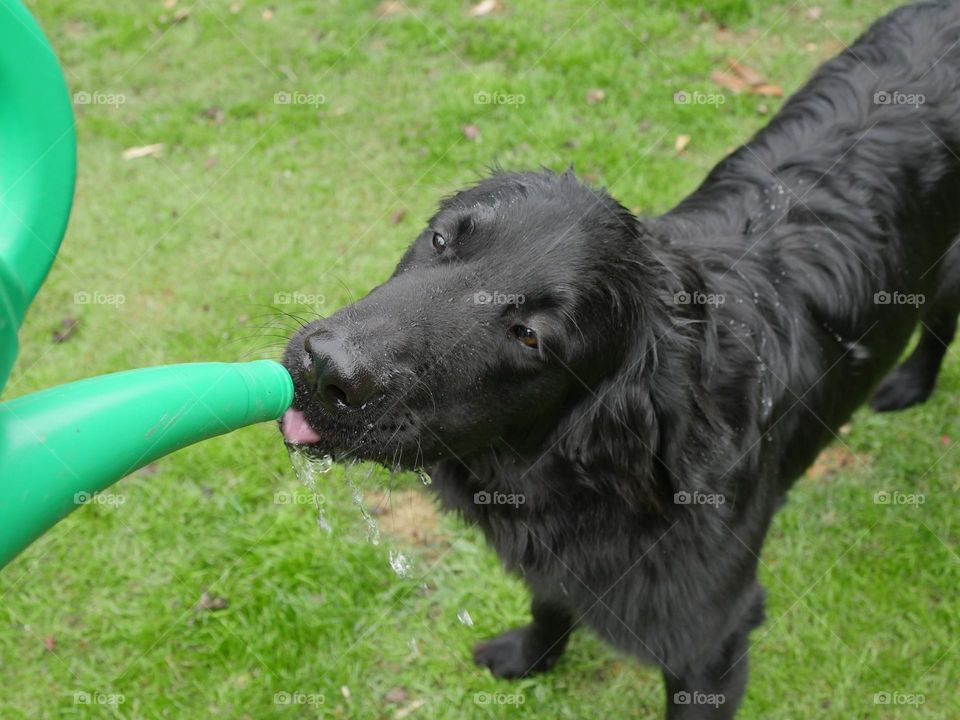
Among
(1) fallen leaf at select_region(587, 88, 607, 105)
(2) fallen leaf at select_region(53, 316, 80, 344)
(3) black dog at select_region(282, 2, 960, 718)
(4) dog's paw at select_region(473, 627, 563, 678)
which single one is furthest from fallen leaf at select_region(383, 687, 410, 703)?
(1) fallen leaf at select_region(587, 88, 607, 105)

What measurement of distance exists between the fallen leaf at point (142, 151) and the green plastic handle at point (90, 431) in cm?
465

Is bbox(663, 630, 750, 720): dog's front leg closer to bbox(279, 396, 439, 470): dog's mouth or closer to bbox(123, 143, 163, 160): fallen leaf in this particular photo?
bbox(279, 396, 439, 470): dog's mouth

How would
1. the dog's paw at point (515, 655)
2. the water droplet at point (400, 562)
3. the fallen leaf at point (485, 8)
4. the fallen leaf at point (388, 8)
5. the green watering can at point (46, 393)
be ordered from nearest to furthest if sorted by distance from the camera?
the green watering can at point (46, 393)
the dog's paw at point (515, 655)
the water droplet at point (400, 562)
the fallen leaf at point (485, 8)
the fallen leaf at point (388, 8)

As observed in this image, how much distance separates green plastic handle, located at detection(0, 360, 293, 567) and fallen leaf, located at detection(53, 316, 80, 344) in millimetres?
3594

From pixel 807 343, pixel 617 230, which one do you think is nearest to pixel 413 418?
pixel 617 230

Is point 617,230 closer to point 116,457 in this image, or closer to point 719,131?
point 116,457

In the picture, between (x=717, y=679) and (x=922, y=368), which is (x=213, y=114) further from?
(x=717, y=679)

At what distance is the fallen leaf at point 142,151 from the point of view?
6082 mm

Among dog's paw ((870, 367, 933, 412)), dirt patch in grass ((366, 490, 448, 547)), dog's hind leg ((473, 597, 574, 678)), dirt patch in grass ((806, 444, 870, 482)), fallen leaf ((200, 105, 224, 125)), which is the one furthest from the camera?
fallen leaf ((200, 105, 224, 125))

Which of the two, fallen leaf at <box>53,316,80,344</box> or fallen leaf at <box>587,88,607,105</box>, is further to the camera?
fallen leaf at <box>587,88,607,105</box>

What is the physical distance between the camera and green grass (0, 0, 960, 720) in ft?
12.6

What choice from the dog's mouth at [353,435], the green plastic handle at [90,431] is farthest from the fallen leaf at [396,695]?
the green plastic handle at [90,431]

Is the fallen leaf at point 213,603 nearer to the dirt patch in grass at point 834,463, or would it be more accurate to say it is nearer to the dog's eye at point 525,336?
the dog's eye at point 525,336

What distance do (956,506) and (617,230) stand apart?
281cm
